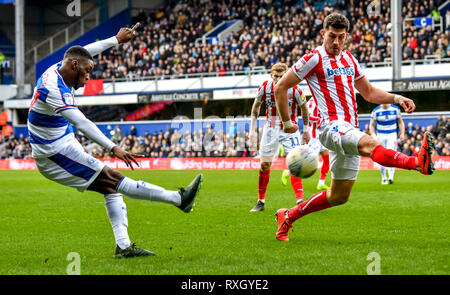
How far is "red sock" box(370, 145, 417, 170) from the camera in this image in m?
5.86

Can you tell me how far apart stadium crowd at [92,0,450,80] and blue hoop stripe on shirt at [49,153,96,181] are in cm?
2486

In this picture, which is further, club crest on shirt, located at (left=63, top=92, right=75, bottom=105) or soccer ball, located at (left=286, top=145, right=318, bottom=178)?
soccer ball, located at (left=286, top=145, right=318, bottom=178)

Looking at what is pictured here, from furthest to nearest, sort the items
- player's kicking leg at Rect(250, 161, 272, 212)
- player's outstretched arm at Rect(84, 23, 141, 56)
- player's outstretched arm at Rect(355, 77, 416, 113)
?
player's kicking leg at Rect(250, 161, 272, 212)
player's outstretched arm at Rect(355, 77, 416, 113)
player's outstretched arm at Rect(84, 23, 141, 56)

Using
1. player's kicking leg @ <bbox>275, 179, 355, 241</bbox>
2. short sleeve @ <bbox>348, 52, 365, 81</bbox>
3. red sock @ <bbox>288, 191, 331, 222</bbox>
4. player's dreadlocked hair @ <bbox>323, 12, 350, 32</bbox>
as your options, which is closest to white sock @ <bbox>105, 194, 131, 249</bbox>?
player's kicking leg @ <bbox>275, 179, 355, 241</bbox>

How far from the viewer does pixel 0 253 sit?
265 inches

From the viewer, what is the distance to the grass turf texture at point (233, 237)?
18.7ft

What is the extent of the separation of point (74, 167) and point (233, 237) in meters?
2.43

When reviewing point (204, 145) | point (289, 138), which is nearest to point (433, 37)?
point (204, 145)

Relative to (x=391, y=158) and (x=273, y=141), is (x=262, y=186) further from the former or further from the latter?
(x=391, y=158)

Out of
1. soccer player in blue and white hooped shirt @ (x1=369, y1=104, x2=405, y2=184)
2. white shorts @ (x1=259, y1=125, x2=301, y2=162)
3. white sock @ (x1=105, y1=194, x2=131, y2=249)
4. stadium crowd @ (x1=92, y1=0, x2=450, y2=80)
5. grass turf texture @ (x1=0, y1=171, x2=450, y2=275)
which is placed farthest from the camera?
stadium crowd @ (x1=92, y1=0, x2=450, y2=80)

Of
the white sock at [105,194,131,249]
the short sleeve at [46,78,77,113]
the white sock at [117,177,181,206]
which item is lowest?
the white sock at [105,194,131,249]

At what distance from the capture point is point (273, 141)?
11.1 metres

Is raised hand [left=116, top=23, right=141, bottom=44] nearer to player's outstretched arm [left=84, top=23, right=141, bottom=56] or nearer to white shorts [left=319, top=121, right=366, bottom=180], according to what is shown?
player's outstretched arm [left=84, top=23, right=141, bottom=56]

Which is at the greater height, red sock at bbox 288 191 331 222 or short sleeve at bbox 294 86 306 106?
short sleeve at bbox 294 86 306 106
